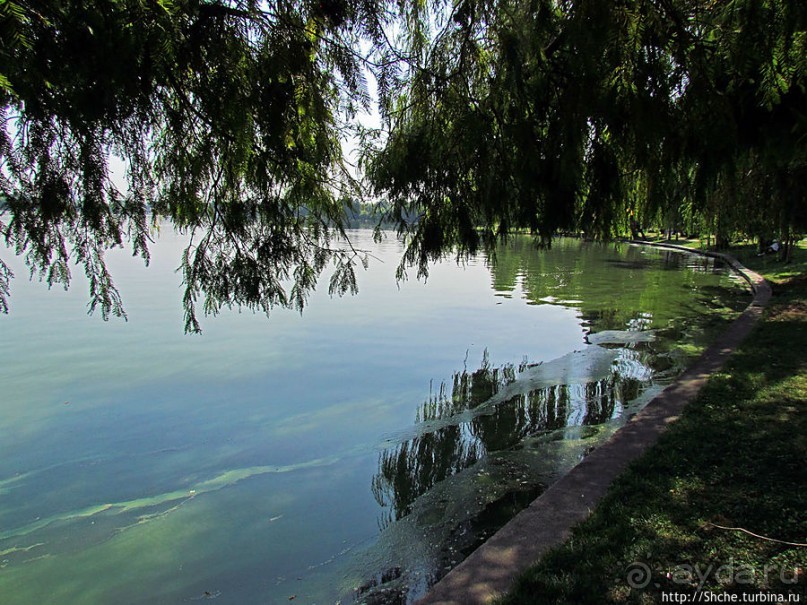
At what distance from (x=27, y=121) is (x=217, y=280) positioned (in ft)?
4.13

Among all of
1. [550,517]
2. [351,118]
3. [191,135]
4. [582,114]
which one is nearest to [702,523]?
[550,517]

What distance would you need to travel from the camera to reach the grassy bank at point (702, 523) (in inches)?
106

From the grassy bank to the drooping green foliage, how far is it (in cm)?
194

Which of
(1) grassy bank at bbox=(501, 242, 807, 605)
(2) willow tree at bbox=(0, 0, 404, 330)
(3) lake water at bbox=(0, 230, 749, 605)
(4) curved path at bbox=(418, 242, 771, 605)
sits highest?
(2) willow tree at bbox=(0, 0, 404, 330)

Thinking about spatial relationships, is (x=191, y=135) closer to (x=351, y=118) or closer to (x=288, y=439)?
(x=351, y=118)

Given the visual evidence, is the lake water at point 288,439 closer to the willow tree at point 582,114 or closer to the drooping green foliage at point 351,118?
the drooping green foliage at point 351,118

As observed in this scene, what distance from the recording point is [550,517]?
3525mm

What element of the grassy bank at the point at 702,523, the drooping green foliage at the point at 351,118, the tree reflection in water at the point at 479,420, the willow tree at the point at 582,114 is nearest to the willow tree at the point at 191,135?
the drooping green foliage at the point at 351,118

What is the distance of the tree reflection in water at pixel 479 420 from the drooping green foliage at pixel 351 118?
2.54 metres

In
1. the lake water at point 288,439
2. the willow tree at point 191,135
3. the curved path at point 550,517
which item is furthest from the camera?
the lake water at point 288,439

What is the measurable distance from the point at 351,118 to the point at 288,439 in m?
4.22

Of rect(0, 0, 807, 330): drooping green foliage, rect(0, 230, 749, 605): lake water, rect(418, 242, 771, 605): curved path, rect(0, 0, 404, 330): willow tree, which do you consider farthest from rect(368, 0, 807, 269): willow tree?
rect(0, 230, 749, 605): lake water

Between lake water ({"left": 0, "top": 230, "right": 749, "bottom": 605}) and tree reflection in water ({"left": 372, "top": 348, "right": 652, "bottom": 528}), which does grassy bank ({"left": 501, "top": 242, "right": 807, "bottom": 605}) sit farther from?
tree reflection in water ({"left": 372, "top": 348, "right": 652, "bottom": 528})

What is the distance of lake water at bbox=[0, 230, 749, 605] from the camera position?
A: 162 inches
